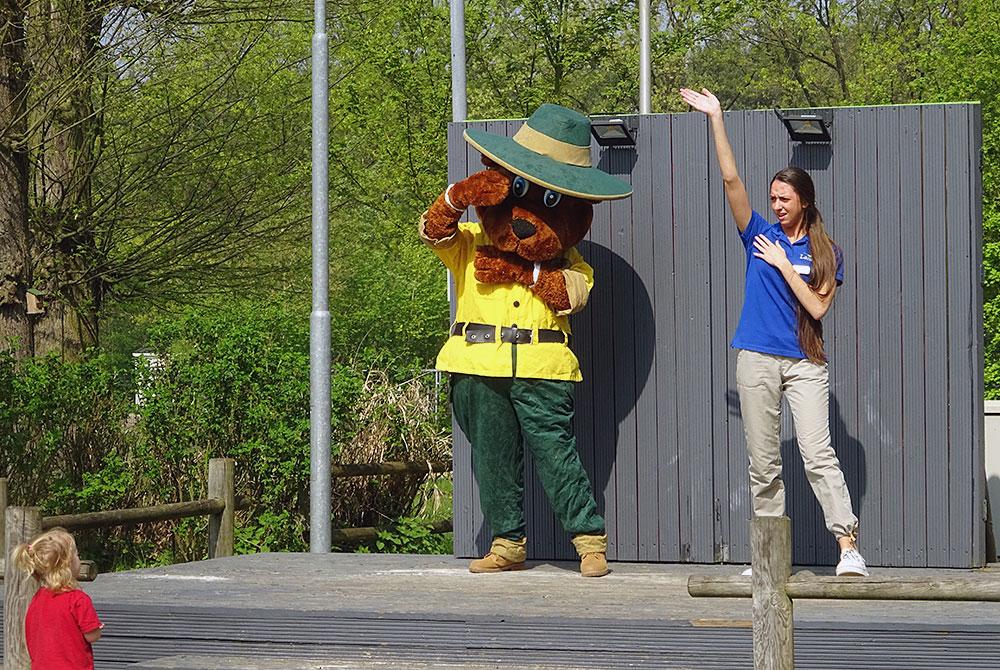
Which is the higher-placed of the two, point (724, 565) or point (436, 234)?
point (436, 234)

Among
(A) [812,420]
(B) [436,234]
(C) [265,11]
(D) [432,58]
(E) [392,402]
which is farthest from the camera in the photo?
(D) [432,58]

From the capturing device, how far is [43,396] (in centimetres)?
1105

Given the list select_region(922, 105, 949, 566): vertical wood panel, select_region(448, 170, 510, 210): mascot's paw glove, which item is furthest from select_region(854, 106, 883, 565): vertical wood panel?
select_region(448, 170, 510, 210): mascot's paw glove

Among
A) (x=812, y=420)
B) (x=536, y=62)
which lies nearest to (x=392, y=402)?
(x=812, y=420)

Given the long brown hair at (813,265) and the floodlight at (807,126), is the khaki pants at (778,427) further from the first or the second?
the floodlight at (807,126)

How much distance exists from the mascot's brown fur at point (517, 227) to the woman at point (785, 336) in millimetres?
819

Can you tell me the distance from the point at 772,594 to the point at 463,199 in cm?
300

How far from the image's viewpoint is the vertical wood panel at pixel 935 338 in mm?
7602

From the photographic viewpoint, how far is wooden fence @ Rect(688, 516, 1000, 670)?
4.99m

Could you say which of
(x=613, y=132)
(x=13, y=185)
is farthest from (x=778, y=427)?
(x=13, y=185)

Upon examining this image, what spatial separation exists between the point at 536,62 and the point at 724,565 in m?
17.6

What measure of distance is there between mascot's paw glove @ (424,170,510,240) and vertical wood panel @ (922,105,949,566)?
197cm

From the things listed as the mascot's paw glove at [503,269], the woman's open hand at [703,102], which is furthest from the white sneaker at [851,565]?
the woman's open hand at [703,102]

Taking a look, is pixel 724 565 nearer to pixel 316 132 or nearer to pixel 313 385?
pixel 313 385
